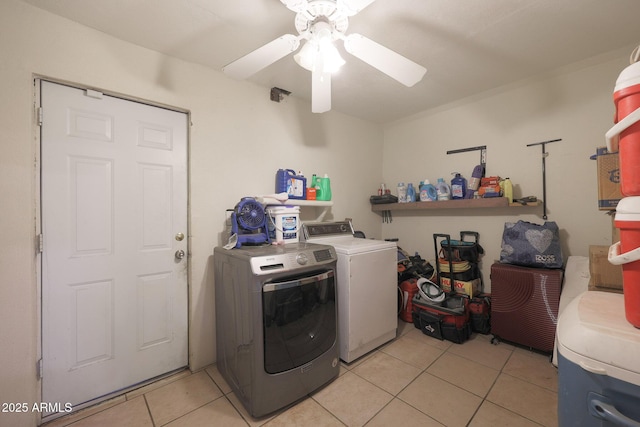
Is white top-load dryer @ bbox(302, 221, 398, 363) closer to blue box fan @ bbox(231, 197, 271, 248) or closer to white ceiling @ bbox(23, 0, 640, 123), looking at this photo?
blue box fan @ bbox(231, 197, 271, 248)

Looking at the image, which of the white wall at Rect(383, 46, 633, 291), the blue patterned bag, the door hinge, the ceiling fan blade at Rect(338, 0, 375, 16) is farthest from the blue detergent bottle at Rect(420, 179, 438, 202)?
A: the door hinge

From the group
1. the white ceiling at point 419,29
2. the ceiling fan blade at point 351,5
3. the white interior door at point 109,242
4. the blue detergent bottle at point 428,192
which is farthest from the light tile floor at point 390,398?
the white ceiling at point 419,29

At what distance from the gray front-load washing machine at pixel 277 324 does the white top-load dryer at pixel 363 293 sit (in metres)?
0.16

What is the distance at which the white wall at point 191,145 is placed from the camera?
4.58 ft

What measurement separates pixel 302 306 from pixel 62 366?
5.12 feet

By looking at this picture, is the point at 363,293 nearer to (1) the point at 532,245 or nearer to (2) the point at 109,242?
(1) the point at 532,245

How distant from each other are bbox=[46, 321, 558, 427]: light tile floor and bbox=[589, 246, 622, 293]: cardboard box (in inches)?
30.4

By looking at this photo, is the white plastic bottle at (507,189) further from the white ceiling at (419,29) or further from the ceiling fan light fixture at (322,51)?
the ceiling fan light fixture at (322,51)

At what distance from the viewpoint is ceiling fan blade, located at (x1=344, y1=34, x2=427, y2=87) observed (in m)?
1.27

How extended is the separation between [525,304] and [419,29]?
2370mm

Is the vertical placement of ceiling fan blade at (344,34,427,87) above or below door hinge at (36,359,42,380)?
above

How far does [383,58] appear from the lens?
1344 mm

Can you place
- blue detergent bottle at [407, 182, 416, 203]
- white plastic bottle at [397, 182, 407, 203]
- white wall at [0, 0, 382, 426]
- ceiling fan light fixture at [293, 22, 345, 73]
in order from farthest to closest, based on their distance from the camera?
1. white plastic bottle at [397, 182, 407, 203]
2. blue detergent bottle at [407, 182, 416, 203]
3. white wall at [0, 0, 382, 426]
4. ceiling fan light fixture at [293, 22, 345, 73]

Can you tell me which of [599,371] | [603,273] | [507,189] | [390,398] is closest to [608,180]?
[603,273]
